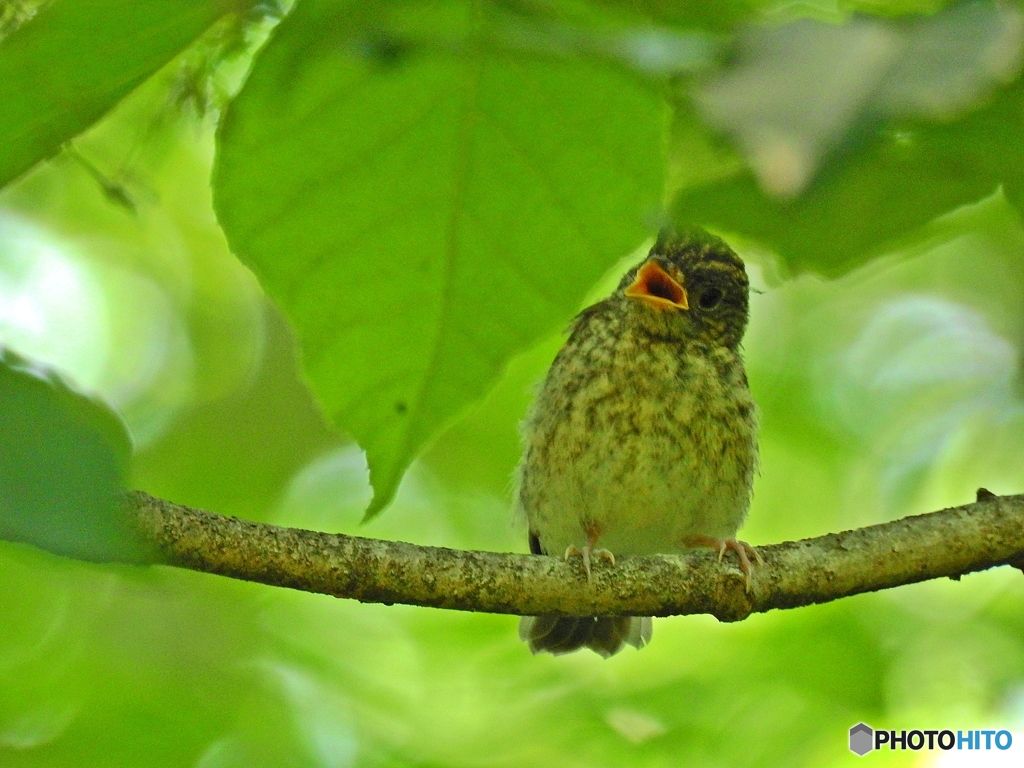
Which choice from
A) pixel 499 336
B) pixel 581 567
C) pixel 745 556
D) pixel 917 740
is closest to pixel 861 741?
pixel 917 740

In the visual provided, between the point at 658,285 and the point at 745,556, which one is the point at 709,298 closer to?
the point at 658,285

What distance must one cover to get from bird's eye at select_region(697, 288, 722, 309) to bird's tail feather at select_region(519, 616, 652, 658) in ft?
3.67

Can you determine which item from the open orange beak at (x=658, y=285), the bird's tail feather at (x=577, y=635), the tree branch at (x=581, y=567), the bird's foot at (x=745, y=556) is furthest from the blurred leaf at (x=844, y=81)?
the bird's tail feather at (x=577, y=635)

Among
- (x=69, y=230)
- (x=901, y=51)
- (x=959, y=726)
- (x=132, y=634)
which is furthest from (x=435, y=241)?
(x=69, y=230)

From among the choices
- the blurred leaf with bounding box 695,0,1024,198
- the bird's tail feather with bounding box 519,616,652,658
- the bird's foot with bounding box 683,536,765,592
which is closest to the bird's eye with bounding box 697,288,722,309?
the bird's tail feather with bounding box 519,616,652,658

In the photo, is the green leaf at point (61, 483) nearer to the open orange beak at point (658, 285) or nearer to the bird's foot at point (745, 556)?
the bird's foot at point (745, 556)

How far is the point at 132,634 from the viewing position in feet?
10.9

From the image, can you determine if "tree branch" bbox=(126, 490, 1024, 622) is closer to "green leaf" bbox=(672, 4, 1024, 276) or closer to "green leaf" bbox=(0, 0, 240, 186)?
"green leaf" bbox=(0, 0, 240, 186)

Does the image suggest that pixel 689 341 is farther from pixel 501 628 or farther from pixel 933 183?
pixel 933 183

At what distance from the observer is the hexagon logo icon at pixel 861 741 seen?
4.18 metres

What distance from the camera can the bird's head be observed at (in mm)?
3820

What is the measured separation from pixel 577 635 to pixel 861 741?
1.08 meters

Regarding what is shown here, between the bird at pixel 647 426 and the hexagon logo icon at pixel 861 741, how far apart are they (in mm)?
829

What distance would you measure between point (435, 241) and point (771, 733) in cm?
376
